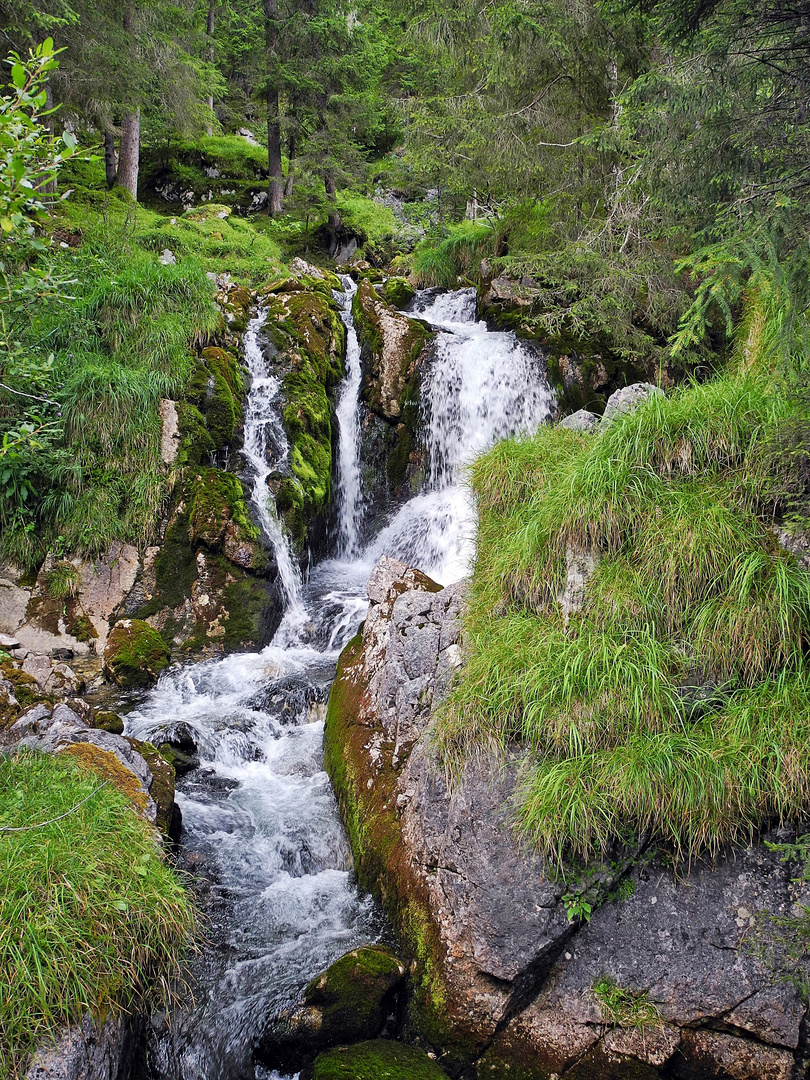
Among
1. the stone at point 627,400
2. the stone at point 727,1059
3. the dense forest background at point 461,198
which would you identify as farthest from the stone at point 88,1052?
the stone at point 627,400

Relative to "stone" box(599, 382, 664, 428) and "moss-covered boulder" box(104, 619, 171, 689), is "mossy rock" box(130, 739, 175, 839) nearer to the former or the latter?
"moss-covered boulder" box(104, 619, 171, 689)

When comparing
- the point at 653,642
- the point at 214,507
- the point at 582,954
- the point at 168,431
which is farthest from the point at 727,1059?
the point at 168,431

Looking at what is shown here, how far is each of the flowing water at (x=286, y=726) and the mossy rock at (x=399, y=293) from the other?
1576mm

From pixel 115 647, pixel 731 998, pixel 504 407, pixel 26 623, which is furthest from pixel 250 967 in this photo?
pixel 504 407

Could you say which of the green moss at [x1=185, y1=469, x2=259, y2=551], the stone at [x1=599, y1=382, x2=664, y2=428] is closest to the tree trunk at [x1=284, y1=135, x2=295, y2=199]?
the green moss at [x1=185, y1=469, x2=259, y2=551]

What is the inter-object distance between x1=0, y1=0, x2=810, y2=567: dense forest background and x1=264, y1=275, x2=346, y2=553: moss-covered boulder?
1609 mm

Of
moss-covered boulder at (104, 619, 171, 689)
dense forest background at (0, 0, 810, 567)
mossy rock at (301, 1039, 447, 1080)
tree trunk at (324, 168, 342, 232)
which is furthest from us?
tree trunk at (324, 168, 342, 232)

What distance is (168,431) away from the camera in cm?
860

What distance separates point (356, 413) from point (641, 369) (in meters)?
5.07

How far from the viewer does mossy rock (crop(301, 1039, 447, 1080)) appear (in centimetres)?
306

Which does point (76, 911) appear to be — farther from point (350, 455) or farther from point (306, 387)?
point (350, 455)

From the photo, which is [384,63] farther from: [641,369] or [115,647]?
[115,647]

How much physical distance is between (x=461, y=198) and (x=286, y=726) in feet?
49.0

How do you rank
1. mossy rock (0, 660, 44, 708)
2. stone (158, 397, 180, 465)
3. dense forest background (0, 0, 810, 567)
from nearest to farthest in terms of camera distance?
dense forest background (0, 0, 810, 567)
mossy rock (0, 660, 44, 708)
stone (158, 397, 180, 465)
